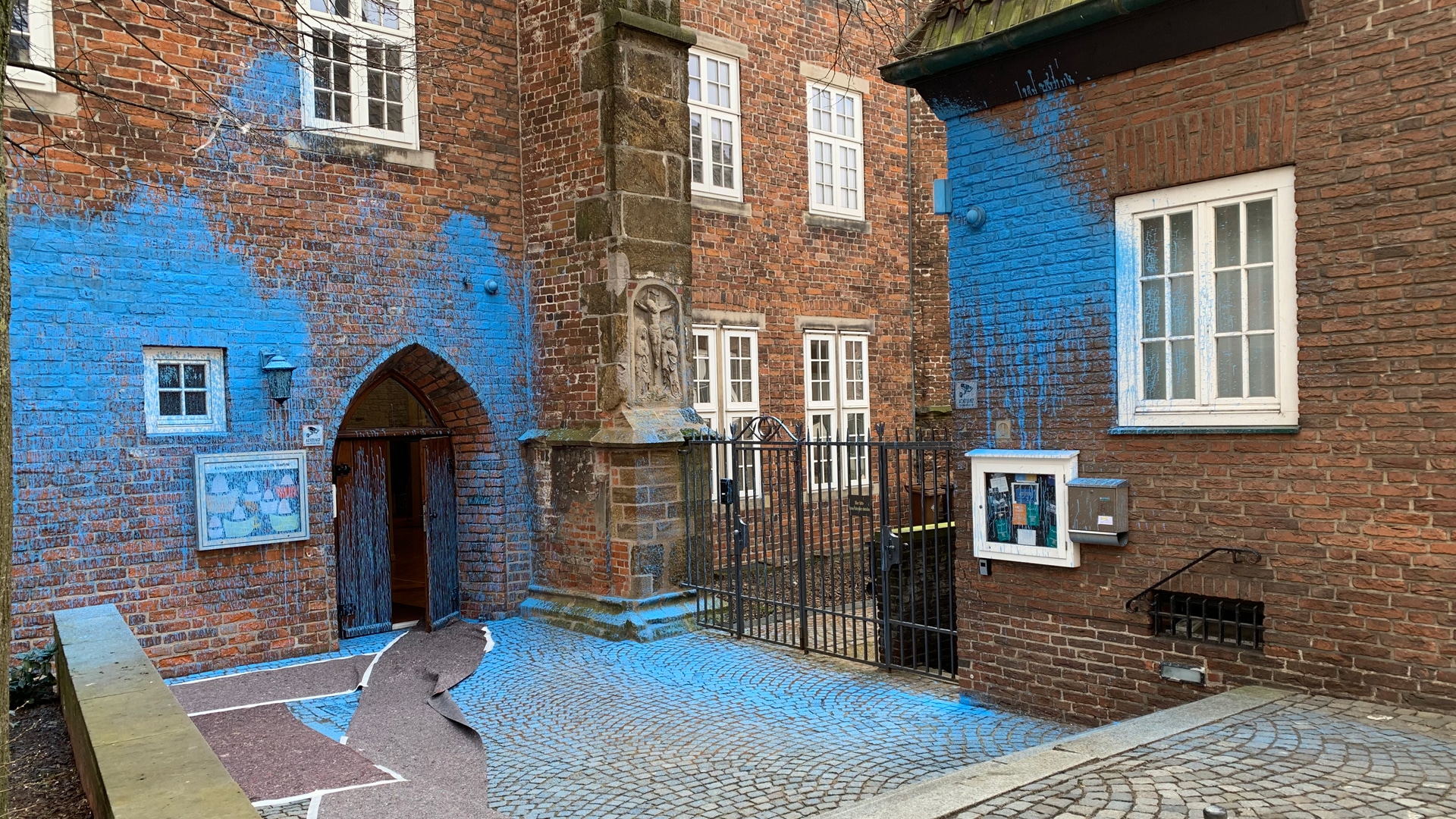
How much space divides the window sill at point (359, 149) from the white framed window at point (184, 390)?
2.21 metres

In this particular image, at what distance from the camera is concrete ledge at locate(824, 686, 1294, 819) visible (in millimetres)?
4570

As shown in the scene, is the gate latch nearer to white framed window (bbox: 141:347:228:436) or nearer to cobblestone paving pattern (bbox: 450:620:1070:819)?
cobblestone paving pattern (bbox: 450:620:1070:819)

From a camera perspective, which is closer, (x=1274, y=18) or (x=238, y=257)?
(x=1274, y=18)

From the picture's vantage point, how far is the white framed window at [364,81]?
10.8 m

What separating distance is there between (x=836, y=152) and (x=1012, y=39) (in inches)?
393

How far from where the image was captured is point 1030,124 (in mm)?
7586

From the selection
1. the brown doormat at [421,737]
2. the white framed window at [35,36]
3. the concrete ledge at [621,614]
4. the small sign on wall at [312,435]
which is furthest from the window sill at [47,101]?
the concrete ledge at [621,614]

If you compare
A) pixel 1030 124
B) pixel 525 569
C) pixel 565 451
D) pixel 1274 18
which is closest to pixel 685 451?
pixel 565 451

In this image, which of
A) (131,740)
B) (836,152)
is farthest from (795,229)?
(131,740)

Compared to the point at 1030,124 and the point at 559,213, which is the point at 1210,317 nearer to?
the point at 1030,124

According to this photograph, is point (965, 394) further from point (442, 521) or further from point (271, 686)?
point (442, 521)

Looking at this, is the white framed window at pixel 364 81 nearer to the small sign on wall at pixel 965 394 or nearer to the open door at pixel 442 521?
the open door at pixel 442 521

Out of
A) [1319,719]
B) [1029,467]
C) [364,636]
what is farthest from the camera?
[364,636]

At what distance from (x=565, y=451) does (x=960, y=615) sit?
5349 mm
